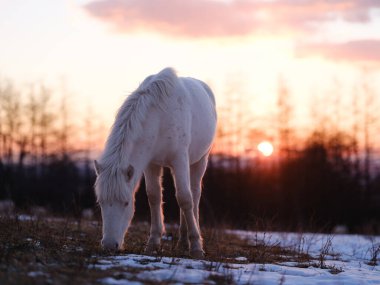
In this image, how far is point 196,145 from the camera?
Result: 323 inches

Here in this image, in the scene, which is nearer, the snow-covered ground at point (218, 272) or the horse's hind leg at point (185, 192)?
the snow-covered ground at point (218, 272)

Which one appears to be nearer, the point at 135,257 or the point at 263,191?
the point at 135,257

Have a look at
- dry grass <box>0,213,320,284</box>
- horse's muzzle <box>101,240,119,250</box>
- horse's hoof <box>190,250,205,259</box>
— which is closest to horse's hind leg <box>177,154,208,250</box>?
dry grass <box>0,213,320,284</box>

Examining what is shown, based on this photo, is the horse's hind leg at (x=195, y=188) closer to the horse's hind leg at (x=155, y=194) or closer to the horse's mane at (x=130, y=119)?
the horse's hind leg at (x=155, y=194)

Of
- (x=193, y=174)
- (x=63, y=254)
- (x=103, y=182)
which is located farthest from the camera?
(x=193, y=174)

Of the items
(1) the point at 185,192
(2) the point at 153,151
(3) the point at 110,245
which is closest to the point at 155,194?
(1) the point at 185,192

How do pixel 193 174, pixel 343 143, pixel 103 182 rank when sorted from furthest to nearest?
pixel 343 143 < pixel 193 174 < pixel 103 182

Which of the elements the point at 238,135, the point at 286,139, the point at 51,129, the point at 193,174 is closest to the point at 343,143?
the point at 286,139

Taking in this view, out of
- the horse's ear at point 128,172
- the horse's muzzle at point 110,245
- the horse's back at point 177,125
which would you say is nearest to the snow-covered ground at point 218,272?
the horse's muzzle at point 110,245

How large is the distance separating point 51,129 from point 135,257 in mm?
40858

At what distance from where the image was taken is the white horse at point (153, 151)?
6164mm

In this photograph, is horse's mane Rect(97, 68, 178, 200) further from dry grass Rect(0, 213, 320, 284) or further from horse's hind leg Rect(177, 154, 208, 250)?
horse's hind leg Rect(177, 154, 208, 250)

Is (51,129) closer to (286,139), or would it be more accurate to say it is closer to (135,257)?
(286,139)

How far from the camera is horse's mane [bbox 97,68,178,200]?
20.5ft
